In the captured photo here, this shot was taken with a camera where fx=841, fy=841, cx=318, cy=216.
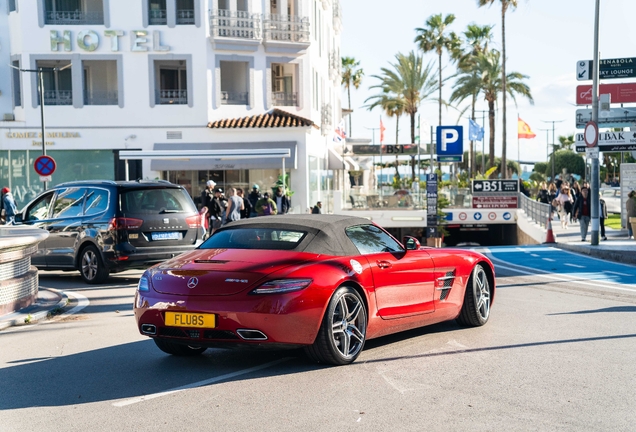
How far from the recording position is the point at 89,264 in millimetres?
15055

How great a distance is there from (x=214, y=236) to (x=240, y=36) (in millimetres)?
29781

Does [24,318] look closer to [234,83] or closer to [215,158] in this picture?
[215,158]

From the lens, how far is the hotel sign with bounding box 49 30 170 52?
3591 cm

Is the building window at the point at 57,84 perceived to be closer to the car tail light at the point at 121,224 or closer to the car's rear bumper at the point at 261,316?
the car tail light at the point at 121,224

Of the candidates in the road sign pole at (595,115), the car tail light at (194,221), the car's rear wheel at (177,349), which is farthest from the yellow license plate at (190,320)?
the road sign pole at (595,115)

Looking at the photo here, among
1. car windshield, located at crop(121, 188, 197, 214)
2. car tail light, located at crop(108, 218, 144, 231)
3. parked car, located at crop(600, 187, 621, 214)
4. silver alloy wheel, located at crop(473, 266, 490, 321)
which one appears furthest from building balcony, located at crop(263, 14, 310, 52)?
silver alloy wheel, located at crop(473, 266, 490, 321)

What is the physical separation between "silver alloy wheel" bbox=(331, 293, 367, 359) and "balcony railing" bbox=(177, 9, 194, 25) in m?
31.1

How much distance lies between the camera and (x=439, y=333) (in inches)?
352

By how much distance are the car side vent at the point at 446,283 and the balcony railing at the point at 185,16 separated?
2993 cm

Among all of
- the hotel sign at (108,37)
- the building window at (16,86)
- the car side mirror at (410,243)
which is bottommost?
the car side mirror at (410,243)

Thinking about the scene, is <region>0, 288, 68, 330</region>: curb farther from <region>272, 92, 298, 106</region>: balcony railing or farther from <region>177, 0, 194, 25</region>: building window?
<region>272, 92, 298, 106</region>: balcony railing

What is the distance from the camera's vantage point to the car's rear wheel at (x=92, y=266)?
48.6 ft

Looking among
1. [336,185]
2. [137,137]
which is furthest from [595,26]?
[336,185]

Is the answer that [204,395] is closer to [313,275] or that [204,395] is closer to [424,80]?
[313,275]
